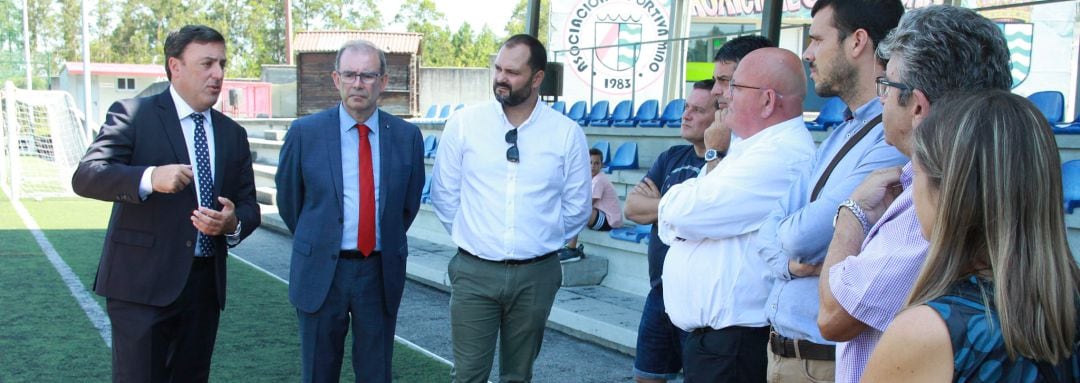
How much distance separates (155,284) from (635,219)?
1.82 m

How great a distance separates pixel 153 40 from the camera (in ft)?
208

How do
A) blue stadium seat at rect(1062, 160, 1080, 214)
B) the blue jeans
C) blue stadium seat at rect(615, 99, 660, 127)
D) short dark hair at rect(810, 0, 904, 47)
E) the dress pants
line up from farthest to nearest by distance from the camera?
1. blue stadium seat at rect(615, 99, 660, 127)
2. blue stadium seat at rect(1062, 160, 1080, 214)
3. the blue jeans
4. the dress pants
5. short dark hair at rect(810, 0, 904, 47)

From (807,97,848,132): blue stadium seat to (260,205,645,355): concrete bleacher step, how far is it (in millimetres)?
2142

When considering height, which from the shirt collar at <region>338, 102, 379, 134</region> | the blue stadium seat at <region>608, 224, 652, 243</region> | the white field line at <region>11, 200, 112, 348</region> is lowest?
the white field line at <region>11, 200, 112, 348</region>

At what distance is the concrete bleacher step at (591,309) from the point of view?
19.7 ft

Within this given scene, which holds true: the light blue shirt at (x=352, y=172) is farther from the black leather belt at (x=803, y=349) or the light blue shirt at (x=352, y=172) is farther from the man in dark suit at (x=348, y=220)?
the black leather belt at (x=803, y=349)

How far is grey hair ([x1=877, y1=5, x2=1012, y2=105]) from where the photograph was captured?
2.00 meters

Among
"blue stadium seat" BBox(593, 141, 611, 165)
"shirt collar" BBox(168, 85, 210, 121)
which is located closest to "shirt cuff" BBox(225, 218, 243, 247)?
"shirt collar" BBox(168, 85, 210, 121)

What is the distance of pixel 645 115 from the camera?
10.7 meters

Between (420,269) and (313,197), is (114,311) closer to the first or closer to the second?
(313,197)

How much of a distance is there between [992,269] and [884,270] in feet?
0.94

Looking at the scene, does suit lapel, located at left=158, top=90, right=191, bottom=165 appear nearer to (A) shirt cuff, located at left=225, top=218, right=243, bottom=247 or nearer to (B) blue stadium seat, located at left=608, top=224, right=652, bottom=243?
(A) shirt cuff, located at left=225, top=218, right=243, bottom=247

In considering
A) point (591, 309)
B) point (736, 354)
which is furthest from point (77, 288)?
point (736, 354)

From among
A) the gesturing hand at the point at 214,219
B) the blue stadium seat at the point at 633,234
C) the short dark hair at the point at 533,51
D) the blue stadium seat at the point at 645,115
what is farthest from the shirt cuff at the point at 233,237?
the blue stadium seat at the point at 645,115
